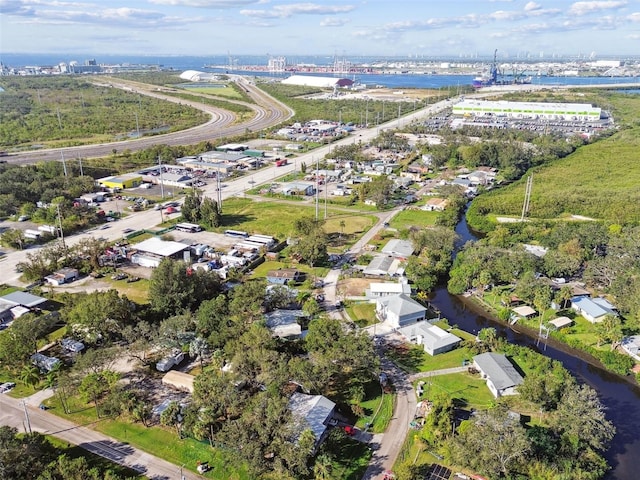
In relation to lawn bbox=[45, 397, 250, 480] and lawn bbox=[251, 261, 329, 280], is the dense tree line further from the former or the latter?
lawn bbox=[45, 397, 250, 480]

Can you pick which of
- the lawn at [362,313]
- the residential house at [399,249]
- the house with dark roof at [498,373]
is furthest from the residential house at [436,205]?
the house with dark roof at [498,373]

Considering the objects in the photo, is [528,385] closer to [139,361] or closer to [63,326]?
[139,361]

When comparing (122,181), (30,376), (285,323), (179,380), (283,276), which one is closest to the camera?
(30,376)

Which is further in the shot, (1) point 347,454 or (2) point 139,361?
(2) point 139,361

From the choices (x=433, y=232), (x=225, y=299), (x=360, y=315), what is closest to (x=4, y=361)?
(x=225, y=299)

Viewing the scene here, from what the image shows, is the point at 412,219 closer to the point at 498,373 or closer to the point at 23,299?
the point at 498,373

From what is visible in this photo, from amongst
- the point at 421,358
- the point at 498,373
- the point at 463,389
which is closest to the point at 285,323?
the point at 421,358

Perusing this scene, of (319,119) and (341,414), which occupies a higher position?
(319,119)
